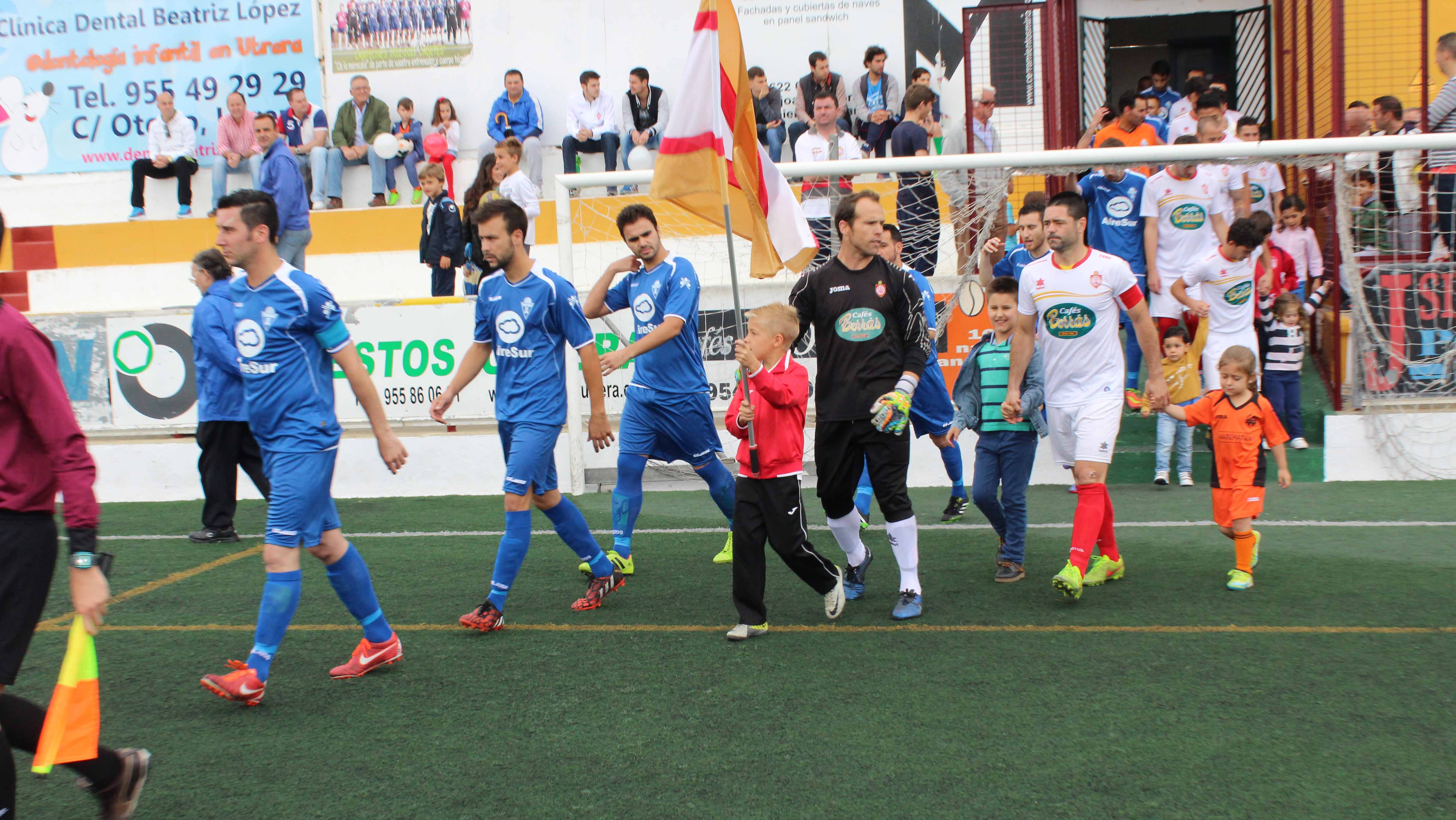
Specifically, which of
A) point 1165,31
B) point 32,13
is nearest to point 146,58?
point 32,13

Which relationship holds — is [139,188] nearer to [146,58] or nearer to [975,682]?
[146,58]

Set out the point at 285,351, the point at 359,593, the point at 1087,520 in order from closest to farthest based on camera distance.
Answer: the point at 285,351 < the point at 359,593 < the point at 1087,520

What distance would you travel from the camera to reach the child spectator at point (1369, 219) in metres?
9.23

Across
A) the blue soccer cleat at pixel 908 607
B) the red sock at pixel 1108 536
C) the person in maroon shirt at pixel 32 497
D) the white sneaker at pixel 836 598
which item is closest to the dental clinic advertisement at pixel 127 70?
the white sneaker at pixel 836 598

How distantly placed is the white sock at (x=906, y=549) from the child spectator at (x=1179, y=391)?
4.25 meters

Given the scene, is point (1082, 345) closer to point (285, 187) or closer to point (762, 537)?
point (762, 537)

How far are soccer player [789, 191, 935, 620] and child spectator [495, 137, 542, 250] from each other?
5549mm

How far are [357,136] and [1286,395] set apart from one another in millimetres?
13330

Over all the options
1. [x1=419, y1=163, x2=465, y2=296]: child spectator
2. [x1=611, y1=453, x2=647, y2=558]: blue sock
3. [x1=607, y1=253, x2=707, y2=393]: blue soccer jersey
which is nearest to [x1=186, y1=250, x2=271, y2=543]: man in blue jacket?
[x1=611, y1=453, x2=647, y2=558]: blue sock

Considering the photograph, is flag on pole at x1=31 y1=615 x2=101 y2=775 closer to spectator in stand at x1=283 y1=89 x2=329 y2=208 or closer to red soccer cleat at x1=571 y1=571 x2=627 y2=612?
red soccer cleat at x1=571 y1=571 x2=627 y2=612

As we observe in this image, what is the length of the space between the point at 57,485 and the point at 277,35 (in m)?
16.4

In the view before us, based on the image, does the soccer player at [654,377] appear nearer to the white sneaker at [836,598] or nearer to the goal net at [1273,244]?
the white sneaker at [836,598]

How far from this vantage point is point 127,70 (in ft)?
57.6

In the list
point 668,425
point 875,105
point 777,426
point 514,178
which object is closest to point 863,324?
point 777,426
